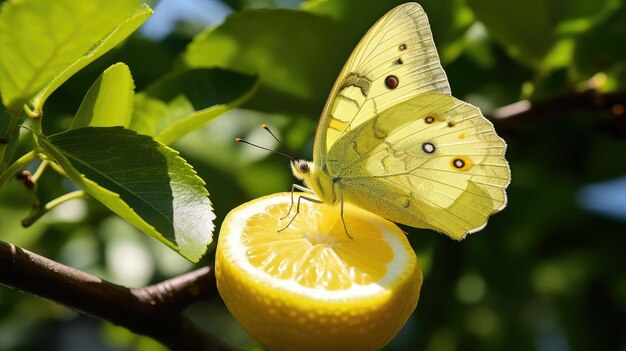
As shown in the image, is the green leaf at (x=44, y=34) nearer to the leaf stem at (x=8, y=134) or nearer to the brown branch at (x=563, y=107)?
the leaf stem at (x=8, y=134)

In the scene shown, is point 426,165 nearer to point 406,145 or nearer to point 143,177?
point 406,145

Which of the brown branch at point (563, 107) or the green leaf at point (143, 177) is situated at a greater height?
the green leaf at point (143, 177)

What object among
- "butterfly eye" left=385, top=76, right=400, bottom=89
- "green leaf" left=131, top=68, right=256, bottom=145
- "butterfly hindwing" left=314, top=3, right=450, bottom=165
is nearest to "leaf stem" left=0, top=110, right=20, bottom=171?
"green leaf" left=131, top=68, right=256, bottom=145

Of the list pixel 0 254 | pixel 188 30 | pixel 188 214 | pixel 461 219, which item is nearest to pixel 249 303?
pixel 188 214

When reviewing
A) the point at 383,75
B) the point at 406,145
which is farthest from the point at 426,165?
the point at 383,75

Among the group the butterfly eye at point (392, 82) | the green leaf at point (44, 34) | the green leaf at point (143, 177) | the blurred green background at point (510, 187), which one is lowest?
the blurred green background at point (510, 187)

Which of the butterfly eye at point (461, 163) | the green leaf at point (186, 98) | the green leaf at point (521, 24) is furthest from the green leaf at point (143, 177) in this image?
the green leaf at point (521, 24)

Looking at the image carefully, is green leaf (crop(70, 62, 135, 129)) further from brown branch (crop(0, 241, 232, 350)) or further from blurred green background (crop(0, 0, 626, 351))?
blurred green background (crop(0, 0, 626, 351))
